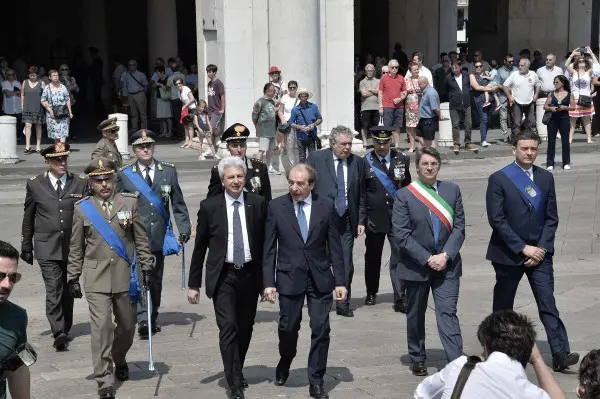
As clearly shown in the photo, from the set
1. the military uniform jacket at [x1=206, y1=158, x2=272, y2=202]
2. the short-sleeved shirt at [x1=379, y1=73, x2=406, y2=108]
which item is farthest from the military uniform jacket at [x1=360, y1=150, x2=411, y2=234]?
the short-sleeved shirt at [x1=379, y1=73, x2=406, y2=108]

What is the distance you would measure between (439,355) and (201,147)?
12.6 meters

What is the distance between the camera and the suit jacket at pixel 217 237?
8656mm

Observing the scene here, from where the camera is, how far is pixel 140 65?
1485 inches

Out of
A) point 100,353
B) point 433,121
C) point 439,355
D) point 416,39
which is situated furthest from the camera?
point 416,39

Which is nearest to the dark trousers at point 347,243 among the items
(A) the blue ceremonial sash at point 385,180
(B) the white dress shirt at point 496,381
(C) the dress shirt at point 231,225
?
(A) the blue ceremonial sash at point 385,180

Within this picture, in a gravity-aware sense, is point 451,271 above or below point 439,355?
above

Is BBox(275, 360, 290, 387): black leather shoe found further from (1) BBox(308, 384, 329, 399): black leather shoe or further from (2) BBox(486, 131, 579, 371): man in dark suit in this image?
(2) BBox(486, 131, 579, 371): man in dark suit

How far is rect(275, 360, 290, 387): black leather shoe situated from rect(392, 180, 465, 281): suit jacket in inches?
43.7

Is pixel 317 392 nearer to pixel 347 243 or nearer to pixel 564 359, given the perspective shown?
pixel 564 359

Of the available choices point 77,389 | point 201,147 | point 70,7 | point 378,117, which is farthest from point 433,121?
point 70,7

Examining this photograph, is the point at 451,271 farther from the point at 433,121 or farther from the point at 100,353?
the point at 433,121

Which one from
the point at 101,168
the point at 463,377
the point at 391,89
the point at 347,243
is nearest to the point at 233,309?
the point at 101,168

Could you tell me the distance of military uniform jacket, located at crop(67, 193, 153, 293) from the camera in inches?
351

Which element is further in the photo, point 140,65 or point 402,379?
point 140,65
